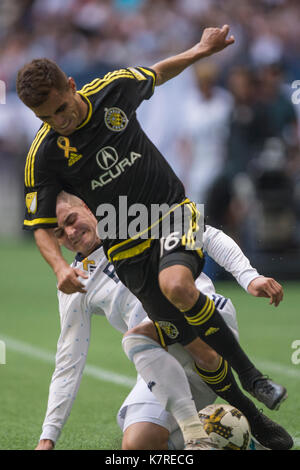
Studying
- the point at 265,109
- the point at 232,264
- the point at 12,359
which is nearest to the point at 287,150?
the point at 265,109

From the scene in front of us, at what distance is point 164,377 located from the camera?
13.3ft

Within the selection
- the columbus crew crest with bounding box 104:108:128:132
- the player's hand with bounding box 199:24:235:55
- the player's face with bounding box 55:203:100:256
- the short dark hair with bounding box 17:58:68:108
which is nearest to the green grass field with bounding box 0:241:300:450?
the player's face with bounding box 55:203:100:256

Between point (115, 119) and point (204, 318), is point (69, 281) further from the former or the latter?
point (115, 119)

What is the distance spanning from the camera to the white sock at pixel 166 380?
3939 millimetres

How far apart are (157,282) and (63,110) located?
95cm

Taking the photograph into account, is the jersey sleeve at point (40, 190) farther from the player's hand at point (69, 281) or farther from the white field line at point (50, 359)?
the white field line at point (50, 359)

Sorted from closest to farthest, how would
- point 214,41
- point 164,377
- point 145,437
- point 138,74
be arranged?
point 164,377 → point 145,437 → point 138,74 → point 214,41

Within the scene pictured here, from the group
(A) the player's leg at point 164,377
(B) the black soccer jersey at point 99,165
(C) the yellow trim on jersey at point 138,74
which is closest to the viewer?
(A) the player's leg at point 164,377

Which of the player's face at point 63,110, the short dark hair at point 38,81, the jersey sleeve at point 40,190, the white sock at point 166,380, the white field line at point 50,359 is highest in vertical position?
the short dark hair at point 38,81

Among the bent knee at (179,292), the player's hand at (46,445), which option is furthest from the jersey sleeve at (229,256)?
the player's hand at (46,445)

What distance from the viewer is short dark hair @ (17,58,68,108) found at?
13.0ft

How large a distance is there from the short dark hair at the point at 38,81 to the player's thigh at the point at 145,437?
1664mm

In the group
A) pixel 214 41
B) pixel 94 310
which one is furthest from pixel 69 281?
pixel 214 41
